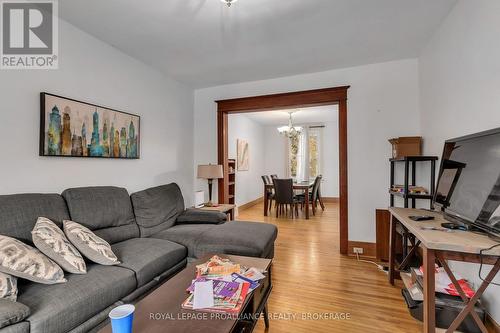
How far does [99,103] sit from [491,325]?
12.6 feet

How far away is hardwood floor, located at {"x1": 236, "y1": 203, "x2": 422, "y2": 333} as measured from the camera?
1799mm

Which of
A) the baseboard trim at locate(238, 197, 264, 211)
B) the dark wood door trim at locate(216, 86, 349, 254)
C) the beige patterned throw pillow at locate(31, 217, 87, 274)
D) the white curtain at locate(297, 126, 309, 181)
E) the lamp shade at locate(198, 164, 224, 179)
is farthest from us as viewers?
the white curtain at locate(297, 126, 309, 181)

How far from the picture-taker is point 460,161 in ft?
5.53

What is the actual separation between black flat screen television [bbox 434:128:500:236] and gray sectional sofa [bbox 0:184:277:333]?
1515 millimetres

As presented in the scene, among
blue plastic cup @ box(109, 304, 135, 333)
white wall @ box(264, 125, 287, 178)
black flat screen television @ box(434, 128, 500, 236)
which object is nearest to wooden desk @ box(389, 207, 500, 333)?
black flat screen television @ box(434, 128, 500, 236)

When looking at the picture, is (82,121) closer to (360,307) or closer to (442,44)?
(360,307)

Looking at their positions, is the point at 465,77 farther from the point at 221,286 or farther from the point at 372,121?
the point at 221,286

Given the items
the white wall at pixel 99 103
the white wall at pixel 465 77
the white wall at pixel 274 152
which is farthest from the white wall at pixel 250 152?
the white wall at pixel 465 77

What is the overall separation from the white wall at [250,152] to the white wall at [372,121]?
2830 millimetres

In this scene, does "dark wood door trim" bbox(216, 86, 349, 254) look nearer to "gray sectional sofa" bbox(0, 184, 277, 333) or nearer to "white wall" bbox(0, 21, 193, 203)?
"white wall" bbox(0, 21, 193, 203)

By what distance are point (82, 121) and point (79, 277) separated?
Answer: 5.05 feet

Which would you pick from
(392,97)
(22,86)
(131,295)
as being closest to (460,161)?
(392,97)

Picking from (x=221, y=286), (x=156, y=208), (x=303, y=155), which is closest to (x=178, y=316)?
(x=221, y=286)

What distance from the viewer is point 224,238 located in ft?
7.62
